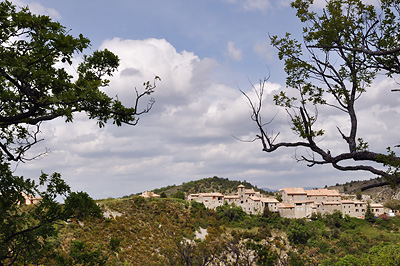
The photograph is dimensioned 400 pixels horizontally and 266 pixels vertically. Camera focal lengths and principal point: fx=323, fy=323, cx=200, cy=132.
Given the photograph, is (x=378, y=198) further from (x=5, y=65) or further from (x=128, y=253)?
(x=5, y=65)

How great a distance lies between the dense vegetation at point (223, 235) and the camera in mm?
35625

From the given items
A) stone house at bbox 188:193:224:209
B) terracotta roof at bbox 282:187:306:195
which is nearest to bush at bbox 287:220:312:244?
stone house at bbox 188:193:224:209

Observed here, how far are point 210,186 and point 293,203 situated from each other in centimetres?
3777

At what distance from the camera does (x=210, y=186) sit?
333ft

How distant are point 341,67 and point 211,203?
183ft

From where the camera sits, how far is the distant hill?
3804 inches

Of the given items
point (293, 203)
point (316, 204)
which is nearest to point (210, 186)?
point (293, 203)

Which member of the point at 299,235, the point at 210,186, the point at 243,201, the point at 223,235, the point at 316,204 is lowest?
the point at 299,235

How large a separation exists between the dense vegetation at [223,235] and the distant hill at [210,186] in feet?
109

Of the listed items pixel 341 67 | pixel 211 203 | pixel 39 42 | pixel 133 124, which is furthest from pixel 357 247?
pixel 39 42

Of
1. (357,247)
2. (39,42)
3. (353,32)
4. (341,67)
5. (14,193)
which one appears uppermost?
(353,32)

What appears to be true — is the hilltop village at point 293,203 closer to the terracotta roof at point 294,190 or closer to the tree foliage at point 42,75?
Answer: the terracotta roof at point 294,190

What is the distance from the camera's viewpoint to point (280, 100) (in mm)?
10328

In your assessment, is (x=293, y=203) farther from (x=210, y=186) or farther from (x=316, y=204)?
(x=210, y=186)
